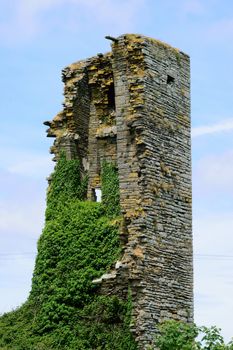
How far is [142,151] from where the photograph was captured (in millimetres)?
28875

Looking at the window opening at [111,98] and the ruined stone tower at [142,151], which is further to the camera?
the window opening at [111,98]

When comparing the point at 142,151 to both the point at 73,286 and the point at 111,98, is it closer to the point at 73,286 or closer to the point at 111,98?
the point at 111,98

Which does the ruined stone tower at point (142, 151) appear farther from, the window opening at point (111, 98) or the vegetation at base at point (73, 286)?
the vegetation at base at point (73, 286)

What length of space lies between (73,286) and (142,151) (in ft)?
10.2

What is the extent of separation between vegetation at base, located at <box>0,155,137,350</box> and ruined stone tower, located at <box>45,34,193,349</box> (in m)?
0.34

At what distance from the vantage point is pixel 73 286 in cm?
2911

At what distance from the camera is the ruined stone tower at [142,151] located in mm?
28484

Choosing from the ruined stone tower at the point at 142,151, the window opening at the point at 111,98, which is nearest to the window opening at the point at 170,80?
the ruined stone tower at the point at 142,151

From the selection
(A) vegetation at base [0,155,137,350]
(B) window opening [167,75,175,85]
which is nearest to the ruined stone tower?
(B) window opening [167,75,175,85]

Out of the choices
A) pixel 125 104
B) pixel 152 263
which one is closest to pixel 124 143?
pixel 125 104

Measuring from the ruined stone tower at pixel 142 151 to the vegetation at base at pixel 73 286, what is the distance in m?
0.34

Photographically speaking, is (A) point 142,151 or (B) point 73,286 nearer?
(A) point 142,151

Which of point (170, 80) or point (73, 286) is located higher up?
point (170, 80)

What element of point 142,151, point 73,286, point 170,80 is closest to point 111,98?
point 170,80
